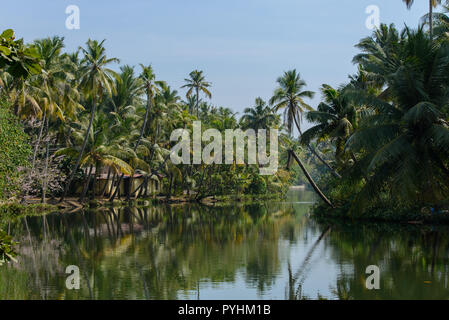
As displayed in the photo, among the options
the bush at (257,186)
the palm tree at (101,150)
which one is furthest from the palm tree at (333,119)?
the bush at (257,186)

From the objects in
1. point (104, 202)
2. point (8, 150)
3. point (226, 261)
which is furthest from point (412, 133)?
point (104, 202)

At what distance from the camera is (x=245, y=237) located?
20.1 metres

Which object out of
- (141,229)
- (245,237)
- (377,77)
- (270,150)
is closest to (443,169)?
(245,237)

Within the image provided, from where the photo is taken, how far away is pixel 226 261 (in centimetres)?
1413

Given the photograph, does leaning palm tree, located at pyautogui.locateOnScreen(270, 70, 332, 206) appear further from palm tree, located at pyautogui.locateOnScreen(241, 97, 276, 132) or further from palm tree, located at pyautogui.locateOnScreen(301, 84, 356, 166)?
palm tree, located at pyautogui.locateOnScreen(241, 97, 276, 132)

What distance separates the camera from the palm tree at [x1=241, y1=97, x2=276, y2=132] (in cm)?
5247

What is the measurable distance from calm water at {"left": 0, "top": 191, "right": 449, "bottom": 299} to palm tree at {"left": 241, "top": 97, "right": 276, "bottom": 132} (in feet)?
96.1

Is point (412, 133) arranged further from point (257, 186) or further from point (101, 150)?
point (257, 186)

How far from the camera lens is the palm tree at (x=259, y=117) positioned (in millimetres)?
52469

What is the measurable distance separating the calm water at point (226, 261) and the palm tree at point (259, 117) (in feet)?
96.1

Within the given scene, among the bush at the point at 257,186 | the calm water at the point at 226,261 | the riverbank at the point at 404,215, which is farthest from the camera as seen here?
the bush at the point at 257,186

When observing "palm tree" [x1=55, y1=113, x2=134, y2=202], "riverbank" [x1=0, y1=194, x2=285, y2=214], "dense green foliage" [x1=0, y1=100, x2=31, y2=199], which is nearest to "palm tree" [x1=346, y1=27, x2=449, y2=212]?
"dense green foliage" [x1=0, y1=100, x2=31, y2=199]

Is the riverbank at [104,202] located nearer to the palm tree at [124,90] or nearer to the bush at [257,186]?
the bush at [257,186]
